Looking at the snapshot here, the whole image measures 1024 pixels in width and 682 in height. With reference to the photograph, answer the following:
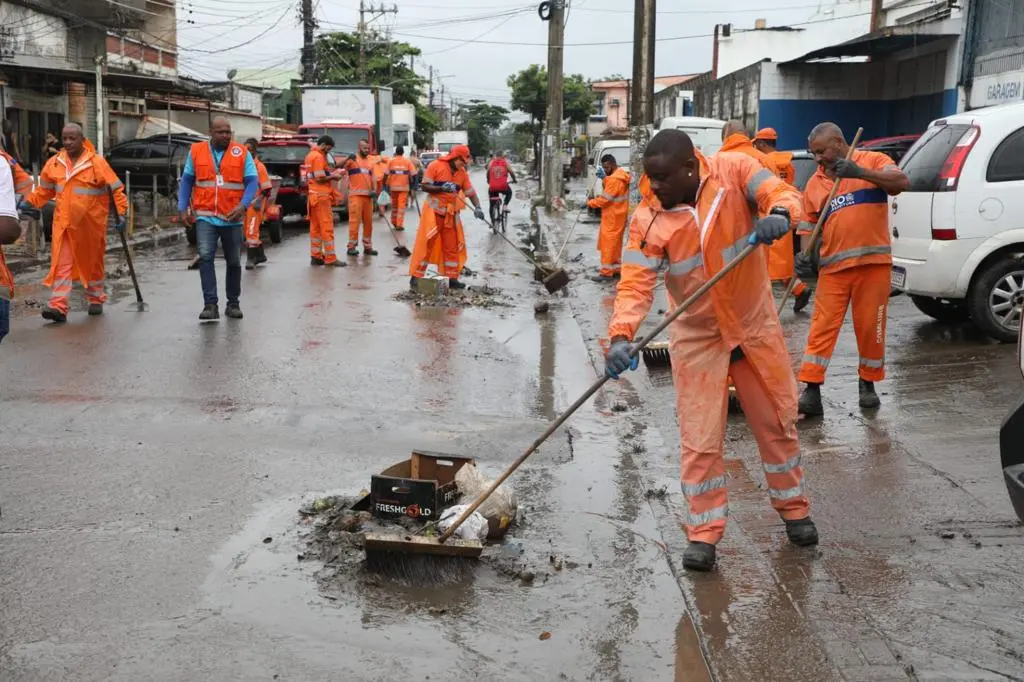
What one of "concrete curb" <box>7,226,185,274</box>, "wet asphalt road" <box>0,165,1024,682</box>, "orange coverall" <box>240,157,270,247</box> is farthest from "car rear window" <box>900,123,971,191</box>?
"concrete curb" <box>7,226,185,274</box>

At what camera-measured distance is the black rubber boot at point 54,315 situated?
10.4 meters

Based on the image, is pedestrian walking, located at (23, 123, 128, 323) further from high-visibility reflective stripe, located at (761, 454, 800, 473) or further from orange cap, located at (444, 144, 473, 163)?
high-visibility reflective stripe, located at (761, 454, 800, 473)

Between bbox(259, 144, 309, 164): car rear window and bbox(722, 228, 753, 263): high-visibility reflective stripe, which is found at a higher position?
bbox(259, 144, 309, 164): car rear window

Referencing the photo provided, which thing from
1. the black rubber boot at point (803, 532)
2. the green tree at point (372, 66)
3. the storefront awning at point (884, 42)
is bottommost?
the black rubber boot at point (803, 532)

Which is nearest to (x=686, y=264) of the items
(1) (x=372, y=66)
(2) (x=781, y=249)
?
(2) (x=781, y=249)

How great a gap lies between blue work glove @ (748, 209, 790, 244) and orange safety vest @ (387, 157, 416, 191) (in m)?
16.7

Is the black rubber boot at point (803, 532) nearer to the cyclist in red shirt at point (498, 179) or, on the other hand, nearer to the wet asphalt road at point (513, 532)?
the wet asphalt road at point (513, 532)

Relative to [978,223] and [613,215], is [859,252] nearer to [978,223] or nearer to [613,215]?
[978,223]

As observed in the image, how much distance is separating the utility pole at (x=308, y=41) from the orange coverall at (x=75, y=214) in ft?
114

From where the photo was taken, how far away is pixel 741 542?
4.97m

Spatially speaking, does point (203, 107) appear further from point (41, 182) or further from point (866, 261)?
point (866, 261)

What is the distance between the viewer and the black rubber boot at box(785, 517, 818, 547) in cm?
479

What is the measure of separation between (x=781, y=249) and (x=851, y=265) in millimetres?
5770

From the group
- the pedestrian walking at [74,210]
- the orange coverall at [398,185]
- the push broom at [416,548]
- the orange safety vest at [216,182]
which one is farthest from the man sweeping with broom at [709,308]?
the orange coverall at [398,185]
